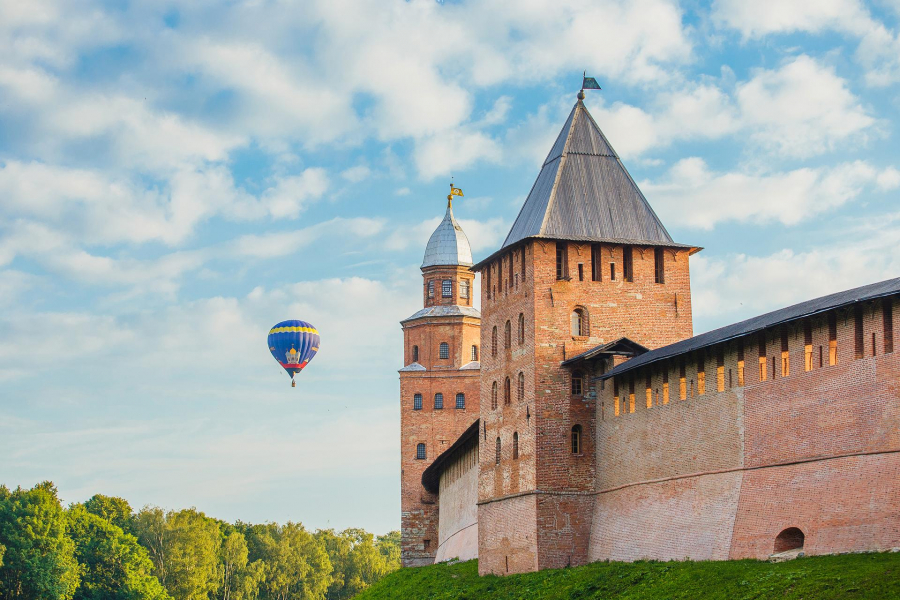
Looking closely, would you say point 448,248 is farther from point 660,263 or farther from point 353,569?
point 353,569

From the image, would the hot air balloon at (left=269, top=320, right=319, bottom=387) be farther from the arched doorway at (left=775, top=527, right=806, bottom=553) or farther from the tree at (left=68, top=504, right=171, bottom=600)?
the arched doorway at (left=775, top=527, right=806, bottom=553)

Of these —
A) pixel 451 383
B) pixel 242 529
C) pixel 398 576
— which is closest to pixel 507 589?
pixel 398 576

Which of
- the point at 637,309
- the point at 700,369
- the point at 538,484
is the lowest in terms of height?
the point at 538,484

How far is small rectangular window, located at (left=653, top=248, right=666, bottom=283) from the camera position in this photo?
37.2 meters

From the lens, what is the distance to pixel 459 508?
48156 millimetres

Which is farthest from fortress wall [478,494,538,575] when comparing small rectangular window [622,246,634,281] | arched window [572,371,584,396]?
small rectangular window [622,246,634,281]

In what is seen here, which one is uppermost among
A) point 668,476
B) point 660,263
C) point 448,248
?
point 448,248

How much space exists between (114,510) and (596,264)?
57.7m

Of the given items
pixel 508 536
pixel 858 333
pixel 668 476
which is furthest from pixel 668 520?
pixel 858 333

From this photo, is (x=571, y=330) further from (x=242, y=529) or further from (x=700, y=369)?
(x=242, y=529)

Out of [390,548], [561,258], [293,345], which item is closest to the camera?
[561,258]

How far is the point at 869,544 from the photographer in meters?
24.4

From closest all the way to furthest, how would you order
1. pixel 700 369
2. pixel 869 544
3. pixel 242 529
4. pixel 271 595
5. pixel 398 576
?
pixel 869 544 < pixel 700 369 < pixel 398 576 < pixel 271 595 < pixel 242 529

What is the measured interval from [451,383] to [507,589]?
27747 mm
